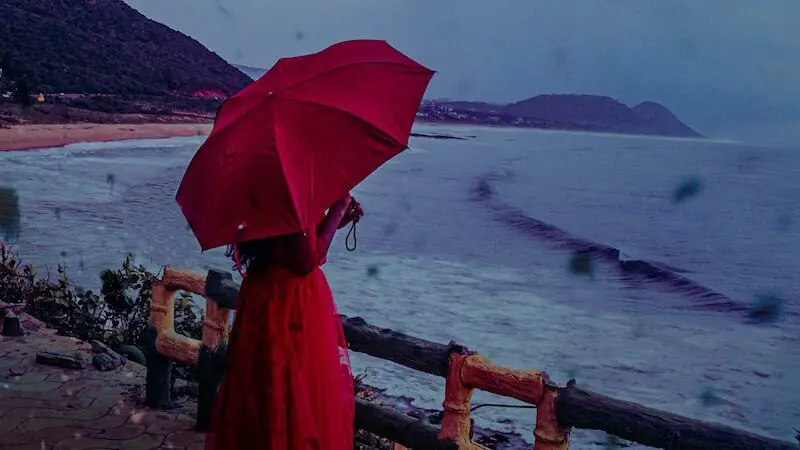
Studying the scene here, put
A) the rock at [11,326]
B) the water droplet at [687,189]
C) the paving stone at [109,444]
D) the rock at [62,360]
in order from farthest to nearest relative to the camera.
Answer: the water droplet at [687,189] < the rock at [11,326] < the rock at [62,360] < the paving stone at [109,444]

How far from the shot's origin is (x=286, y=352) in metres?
2.69

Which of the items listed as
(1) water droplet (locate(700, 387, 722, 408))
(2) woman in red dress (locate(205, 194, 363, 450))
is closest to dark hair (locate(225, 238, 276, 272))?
(2) woman in red dress (locate(205, 194, 363, 450))

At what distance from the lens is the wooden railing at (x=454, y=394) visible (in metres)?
2.71

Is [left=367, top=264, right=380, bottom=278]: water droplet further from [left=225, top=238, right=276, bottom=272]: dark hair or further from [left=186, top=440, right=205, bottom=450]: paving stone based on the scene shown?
[left=225, top=238, right=276, bottom=272]: dark hair

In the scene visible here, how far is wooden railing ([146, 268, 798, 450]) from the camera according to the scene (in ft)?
8.90

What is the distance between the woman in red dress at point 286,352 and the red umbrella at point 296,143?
23 centimetres

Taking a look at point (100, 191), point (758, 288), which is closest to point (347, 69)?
point (100, 191)

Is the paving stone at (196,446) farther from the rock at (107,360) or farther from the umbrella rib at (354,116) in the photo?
the umbrella rib at (354,116)

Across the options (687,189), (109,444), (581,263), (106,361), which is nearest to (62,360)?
(106,361)

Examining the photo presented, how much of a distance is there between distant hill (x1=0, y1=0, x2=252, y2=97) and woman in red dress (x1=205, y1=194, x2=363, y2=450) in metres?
14.6

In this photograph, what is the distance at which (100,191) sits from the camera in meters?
18.4

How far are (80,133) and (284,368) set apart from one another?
21959mm

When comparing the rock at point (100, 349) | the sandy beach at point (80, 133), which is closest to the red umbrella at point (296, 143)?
the rock at point (100, 349)

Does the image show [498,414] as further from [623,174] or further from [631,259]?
[623,174]
